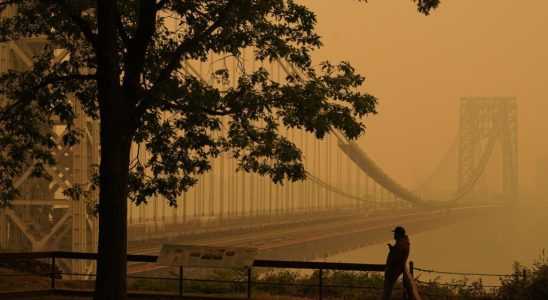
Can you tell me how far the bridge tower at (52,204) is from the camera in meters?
17.8

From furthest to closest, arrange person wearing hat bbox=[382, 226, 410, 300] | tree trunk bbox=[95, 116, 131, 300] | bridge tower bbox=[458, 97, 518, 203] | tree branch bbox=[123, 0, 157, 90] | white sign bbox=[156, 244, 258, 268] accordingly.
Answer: bridge tower bbox=[458, 97, 518, 203] < white sign bbox=[156, 244, 258, 268] < tree branch bbox=[123, 0, 157, 90] < tree trunk bbox=[95, 116, 131, 300] < person wearing hat bbox=[382, 226, 410, 300]

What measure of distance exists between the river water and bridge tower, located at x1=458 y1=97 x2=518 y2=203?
27706 millimetres

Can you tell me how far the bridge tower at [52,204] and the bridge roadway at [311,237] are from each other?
1526cm

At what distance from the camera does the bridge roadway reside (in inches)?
1661

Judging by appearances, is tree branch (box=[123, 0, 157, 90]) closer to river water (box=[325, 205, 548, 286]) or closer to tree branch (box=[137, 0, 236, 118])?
tree branch (box=[137, 0, 236, 118])

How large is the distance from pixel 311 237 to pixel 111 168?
137ft

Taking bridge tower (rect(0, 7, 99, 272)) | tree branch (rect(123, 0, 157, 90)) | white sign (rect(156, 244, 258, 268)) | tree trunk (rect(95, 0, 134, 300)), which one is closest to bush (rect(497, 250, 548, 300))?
white sign (rect(156, 244, 258, 268))

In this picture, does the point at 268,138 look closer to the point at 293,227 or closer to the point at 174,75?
the point at 174,75

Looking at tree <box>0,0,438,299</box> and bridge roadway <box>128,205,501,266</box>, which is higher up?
tree <box>0,0,438,299</box>

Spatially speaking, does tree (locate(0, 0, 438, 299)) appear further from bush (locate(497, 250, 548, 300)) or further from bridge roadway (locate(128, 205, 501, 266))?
bridge roadway (locate(128, 205, 501, 266))

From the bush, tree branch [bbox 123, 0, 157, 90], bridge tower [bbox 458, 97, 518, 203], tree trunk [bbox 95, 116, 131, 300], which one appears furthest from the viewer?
bridge tower [bbox 458, 97, 518, 203]

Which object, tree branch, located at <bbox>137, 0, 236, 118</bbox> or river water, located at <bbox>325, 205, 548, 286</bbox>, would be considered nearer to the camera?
tree branch, located at <bbox>137, 0, 236, 118</bbox>

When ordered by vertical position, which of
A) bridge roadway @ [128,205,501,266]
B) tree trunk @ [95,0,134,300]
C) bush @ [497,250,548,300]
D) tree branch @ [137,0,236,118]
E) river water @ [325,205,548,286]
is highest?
tree branch @ [137,0,236,118]

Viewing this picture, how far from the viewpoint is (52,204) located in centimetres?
1827
